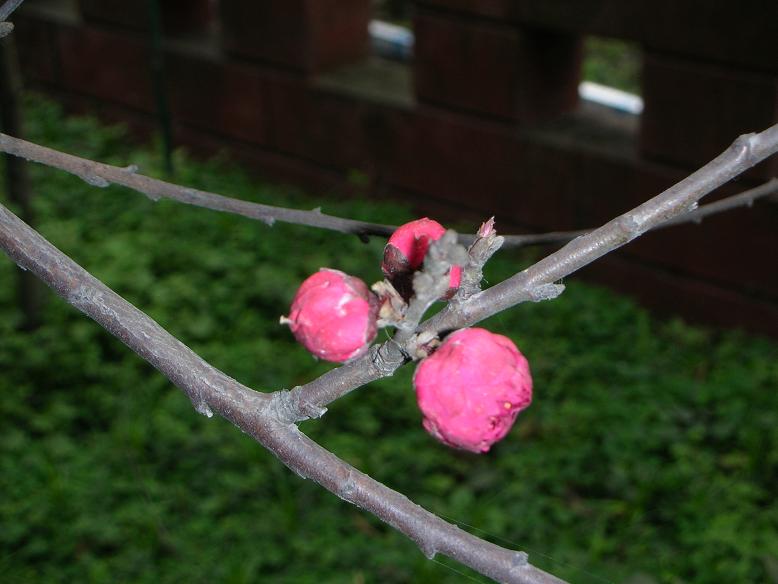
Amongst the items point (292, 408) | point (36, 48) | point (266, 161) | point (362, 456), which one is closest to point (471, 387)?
point (292, 408)

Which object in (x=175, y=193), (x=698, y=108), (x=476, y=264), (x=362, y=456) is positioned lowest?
(x=362, y=456)

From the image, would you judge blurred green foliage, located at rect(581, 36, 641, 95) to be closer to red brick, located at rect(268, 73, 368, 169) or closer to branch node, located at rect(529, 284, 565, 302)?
red brick, located at rect(268, 73, 368, 169)

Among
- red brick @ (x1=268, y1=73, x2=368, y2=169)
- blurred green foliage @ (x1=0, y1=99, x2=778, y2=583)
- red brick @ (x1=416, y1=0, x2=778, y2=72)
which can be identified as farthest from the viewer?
red brick @ (x1=268, y1=73, x2=368, y2=169)

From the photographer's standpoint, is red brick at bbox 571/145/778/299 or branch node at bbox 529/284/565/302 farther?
red brick at bbox 571/145/778/299

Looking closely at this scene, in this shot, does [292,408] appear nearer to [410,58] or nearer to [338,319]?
[338,319]

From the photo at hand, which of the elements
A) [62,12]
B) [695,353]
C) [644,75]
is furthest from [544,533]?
[62,12]

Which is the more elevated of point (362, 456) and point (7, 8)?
point (7, 8)

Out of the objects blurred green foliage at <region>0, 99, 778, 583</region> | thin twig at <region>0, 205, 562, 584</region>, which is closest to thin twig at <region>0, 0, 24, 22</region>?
thin twig at <region>0, 205, 562, 584</region>
